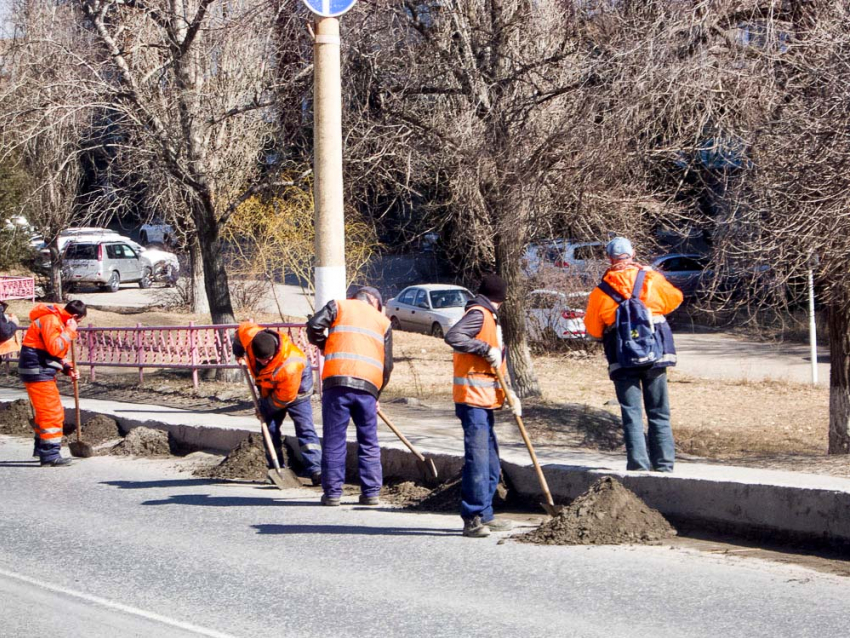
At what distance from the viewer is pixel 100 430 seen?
38.2 ft

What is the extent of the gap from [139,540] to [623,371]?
3546 millimetres

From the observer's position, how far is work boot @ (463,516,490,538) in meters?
6.68

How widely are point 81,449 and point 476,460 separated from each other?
554cm

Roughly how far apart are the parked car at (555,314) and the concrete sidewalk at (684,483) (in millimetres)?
9008

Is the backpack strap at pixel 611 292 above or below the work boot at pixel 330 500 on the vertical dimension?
above

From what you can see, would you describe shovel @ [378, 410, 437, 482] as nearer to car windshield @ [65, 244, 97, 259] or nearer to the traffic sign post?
the traffic sign post

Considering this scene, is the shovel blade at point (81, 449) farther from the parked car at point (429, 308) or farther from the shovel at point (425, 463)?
the parked car at point (429, 308)

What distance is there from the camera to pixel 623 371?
7082mm

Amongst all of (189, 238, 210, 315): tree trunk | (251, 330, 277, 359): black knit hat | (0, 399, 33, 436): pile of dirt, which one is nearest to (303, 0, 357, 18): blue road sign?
(251, 330, 277, 359): black knit hat

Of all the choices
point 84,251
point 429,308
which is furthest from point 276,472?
point 84,251

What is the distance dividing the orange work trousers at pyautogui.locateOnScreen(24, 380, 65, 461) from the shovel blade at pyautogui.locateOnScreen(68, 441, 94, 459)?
491 millimetres

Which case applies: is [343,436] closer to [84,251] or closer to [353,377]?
[353,377]

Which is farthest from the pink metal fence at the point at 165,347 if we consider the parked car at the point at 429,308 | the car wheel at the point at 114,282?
the car wheel at the point at 114,282

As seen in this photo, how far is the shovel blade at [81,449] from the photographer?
10.5 meters
